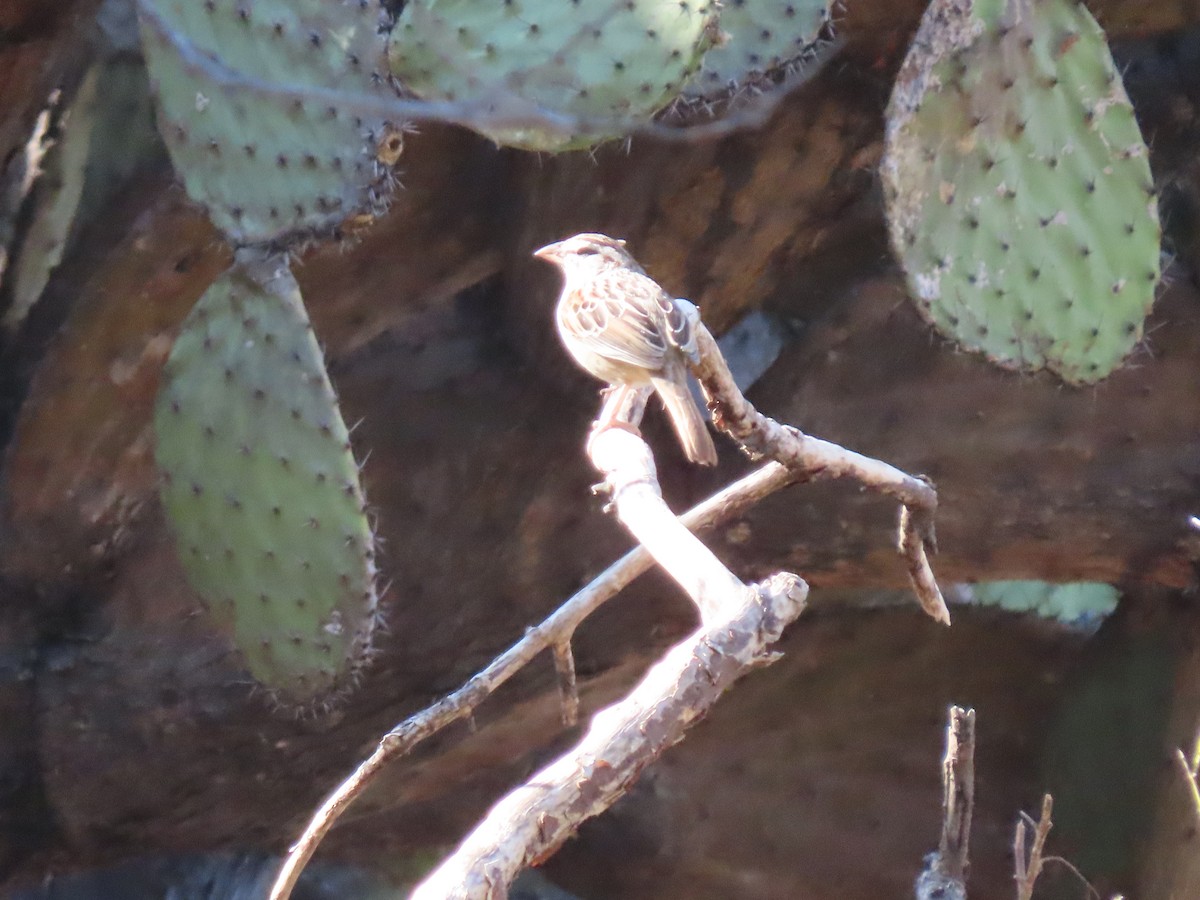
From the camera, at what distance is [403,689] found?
333cm

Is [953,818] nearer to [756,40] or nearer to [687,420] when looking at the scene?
[687,420]

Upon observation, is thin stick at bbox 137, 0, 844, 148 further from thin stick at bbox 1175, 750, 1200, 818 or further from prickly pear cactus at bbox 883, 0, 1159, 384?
thin stick at bbox 1175, 750, 1200, 818

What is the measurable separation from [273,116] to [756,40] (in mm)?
893

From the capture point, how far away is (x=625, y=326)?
2.50m

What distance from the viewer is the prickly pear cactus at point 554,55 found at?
2.38 m

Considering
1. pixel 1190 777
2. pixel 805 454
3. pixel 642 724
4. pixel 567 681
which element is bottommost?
pixel 1190 777

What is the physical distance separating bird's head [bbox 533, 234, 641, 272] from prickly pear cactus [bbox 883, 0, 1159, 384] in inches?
20.4

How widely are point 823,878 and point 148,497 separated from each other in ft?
6.99

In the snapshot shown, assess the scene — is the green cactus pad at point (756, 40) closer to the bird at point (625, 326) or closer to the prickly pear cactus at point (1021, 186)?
the prickly pear cactus at point (1021, 186)

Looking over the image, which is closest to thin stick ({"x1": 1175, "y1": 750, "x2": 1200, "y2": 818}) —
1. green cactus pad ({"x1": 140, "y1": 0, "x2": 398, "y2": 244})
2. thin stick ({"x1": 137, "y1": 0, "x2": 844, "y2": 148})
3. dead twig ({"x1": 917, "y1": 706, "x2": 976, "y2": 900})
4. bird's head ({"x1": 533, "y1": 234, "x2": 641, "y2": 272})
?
dead twig ({"x1": 917, "y1": 706, "x2": 976, "y2": 900})

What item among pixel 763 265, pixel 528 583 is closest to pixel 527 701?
pixel 528 583

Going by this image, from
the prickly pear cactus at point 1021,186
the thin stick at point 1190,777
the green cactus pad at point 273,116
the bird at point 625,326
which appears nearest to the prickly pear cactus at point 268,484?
the green cactus pad at point 273,116

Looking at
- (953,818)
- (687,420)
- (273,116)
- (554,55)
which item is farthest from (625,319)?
(953,818)

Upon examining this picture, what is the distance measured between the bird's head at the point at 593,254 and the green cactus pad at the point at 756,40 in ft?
1.09
